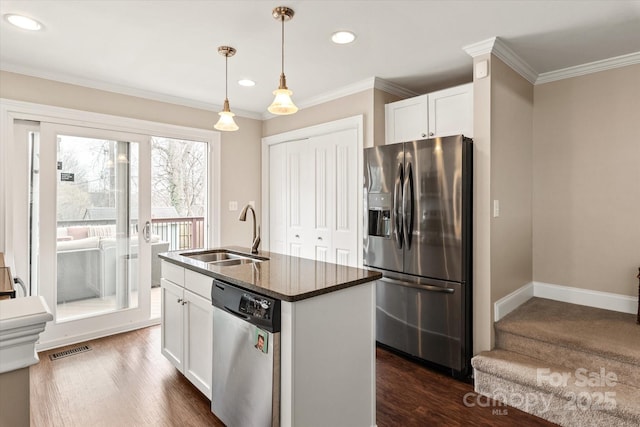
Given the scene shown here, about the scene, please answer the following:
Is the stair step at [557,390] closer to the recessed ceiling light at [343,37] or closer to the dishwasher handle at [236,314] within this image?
the dishwasher handle at [236,314]

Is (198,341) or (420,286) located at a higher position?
(420,286)

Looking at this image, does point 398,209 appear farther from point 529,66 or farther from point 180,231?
point 180,231

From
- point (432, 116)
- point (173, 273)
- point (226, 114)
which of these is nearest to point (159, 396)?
point (173, 273)

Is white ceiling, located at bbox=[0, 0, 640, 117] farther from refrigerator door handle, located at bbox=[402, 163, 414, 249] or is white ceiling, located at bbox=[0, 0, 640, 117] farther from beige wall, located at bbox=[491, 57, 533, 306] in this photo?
refrigerator door handle, located at bbox=[402, 163, 414, 249]

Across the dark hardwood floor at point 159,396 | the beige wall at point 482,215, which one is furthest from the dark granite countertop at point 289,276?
the beige wall at point 482,215

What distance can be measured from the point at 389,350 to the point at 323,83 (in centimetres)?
258

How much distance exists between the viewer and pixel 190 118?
4.10m

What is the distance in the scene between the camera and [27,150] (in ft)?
10.3

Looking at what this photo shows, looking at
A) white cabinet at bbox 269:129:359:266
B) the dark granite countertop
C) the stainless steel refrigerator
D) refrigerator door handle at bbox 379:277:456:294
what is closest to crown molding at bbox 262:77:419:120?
white cabinet at bbox 269:129:359:266

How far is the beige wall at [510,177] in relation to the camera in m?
2.70

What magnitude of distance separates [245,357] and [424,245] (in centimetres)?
161

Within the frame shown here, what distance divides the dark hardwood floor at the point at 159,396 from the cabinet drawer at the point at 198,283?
74 cm

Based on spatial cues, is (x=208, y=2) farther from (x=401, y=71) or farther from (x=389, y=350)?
(x=389, y=350)

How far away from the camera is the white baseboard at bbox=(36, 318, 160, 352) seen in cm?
319
